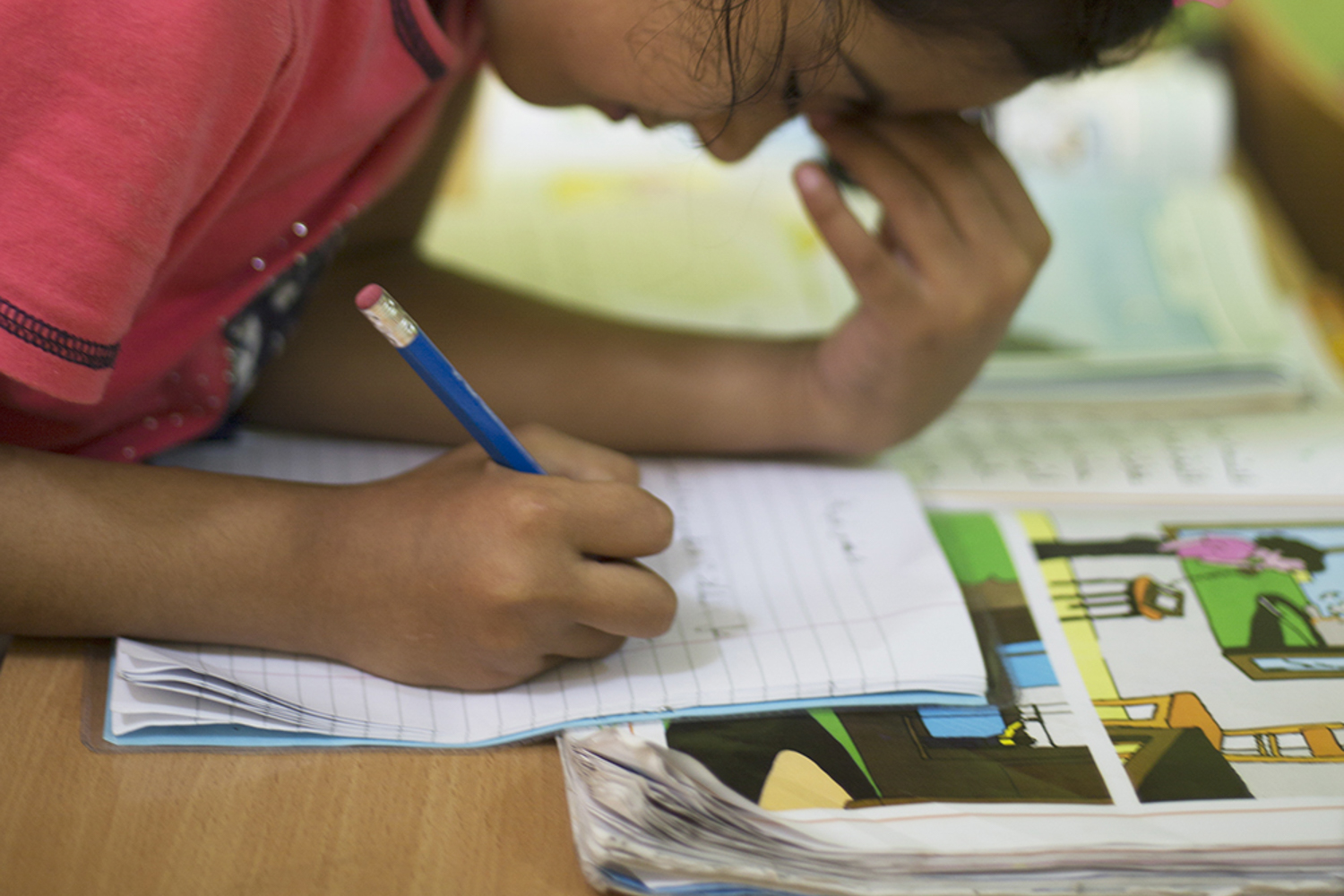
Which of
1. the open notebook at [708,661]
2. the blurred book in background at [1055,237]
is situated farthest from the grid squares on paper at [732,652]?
the blurred book in background at [1055,237]

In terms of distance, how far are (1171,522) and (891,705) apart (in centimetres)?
21

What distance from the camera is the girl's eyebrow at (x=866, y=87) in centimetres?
Answer: 45

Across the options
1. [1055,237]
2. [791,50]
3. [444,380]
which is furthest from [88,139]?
[1055,237]

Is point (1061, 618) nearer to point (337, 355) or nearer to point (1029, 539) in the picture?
point (1029, 539)

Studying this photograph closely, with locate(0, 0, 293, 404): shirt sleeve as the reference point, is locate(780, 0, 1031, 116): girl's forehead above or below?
below

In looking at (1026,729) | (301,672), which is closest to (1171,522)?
(1026,729)

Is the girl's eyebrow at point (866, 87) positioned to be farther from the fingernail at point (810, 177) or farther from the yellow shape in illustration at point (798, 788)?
the yellow shape in illustration at point (798, 788)

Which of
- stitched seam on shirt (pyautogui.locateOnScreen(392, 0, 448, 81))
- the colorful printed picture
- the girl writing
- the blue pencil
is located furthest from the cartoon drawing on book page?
stitched seam on shirt (pyautogui.locateOnScreen(392, 0, 448, 81))

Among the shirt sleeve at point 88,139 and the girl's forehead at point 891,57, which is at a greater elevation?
the shirt sleeve at point 88,139

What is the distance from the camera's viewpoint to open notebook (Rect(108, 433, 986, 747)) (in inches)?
15.7

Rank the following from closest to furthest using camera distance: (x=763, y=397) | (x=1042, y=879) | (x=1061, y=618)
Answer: (x=1042, y=879) → (x=1061, y=618) → (x=763, y=397)

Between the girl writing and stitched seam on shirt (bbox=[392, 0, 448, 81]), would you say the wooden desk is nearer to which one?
the girl writing

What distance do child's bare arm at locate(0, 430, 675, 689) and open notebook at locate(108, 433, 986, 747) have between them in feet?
0.04

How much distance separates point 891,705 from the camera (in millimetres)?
418
